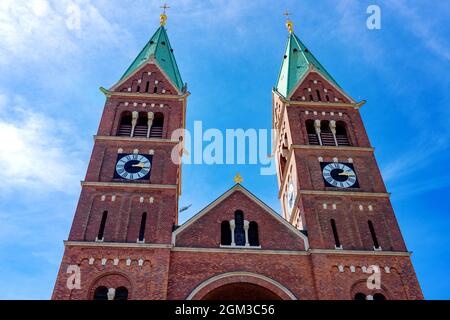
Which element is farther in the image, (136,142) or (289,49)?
(289,49)

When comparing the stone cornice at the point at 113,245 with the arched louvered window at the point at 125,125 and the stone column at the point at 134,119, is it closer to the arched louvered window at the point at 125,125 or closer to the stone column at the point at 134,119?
the arched louvered window at the point at 125,125

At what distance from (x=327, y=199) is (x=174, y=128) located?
9.15m

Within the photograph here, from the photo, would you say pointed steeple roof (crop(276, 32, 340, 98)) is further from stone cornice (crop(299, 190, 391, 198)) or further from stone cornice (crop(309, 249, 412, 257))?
stone cornice (crop(309, 249, 412, 257))

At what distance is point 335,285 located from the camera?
18188 mm

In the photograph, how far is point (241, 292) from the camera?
18688 millimetres

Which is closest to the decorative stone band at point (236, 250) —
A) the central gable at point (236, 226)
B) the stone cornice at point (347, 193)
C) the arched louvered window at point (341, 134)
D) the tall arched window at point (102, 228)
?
the central gable at point (236, 226)

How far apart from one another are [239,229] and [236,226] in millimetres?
227

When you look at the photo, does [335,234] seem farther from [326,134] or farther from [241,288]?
[326,134]

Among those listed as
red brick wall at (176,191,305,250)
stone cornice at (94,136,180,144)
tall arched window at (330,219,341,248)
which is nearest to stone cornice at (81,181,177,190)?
red brick wall at (176,191,305,250)

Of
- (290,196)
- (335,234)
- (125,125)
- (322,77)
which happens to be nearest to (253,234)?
(335,234)

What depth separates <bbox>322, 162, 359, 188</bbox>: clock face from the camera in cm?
2261
